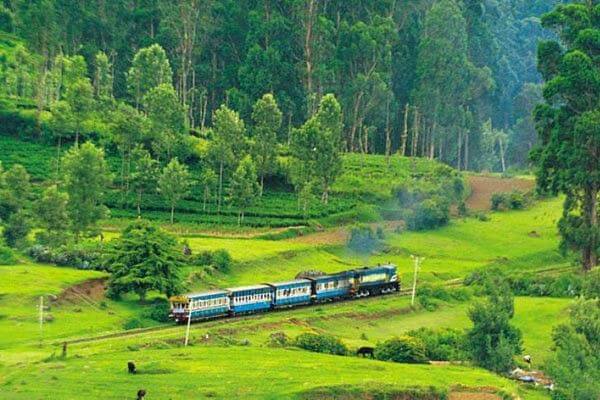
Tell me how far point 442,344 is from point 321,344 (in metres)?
8.65

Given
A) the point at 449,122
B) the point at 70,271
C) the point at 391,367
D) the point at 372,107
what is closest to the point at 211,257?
the point at 70,271

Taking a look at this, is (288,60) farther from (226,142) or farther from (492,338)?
(492,338)

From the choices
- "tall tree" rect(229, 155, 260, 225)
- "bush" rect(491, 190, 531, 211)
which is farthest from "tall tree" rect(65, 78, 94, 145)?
"bush" rect(491, 190, 531, 211)

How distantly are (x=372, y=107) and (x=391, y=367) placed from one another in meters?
76.4

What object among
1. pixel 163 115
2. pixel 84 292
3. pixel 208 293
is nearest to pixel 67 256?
pixel 84 292

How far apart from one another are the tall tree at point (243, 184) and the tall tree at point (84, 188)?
17548 mm

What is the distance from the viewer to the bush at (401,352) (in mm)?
73438

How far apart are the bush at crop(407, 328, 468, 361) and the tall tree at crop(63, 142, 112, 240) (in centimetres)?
2476

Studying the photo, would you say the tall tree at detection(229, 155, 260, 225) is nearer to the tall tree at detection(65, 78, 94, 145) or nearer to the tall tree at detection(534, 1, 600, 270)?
the tall tree at detection(65, 78, 94, 145)

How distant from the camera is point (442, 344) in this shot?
259ft

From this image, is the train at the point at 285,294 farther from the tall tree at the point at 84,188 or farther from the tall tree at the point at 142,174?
the tall tree at the point at 142,174

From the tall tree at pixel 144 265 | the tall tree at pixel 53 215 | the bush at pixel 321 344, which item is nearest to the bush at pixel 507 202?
the tall tree at pixel 53 215

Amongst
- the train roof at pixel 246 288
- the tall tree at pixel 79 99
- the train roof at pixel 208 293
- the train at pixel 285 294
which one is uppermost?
the tall tree at pixel 79 99

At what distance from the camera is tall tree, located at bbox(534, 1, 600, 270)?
10281 centimetres
